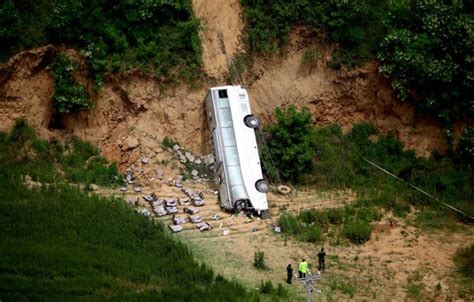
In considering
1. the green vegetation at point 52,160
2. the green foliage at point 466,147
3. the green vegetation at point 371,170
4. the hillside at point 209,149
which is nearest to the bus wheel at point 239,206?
the hillside at point 209,149

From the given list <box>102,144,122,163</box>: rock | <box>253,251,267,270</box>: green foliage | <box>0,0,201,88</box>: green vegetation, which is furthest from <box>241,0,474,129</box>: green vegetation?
<box>253,251,267,270</box>: green foliage

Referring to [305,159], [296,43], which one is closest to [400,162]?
[305,159]

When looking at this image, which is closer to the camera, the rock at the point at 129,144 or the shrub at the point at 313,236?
the shrub at the point at 313,236

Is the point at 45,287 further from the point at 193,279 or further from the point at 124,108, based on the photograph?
the point at 124,108

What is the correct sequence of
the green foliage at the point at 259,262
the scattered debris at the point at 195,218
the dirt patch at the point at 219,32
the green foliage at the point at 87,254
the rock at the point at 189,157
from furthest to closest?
the dirt patch at the point at 219,32 < the rock at the point at 189,157 < the scattered debris at the point at 195,218 < the green foliage at the point at 259,262 < the green foliage at the point at 87,254

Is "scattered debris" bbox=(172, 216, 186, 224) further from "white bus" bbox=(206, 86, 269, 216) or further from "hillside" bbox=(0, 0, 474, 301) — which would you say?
"white bus" bbox=(206, 86, 269, 216)

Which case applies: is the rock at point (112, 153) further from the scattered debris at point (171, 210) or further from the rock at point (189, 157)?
the scattered debris at point (171, 210)
